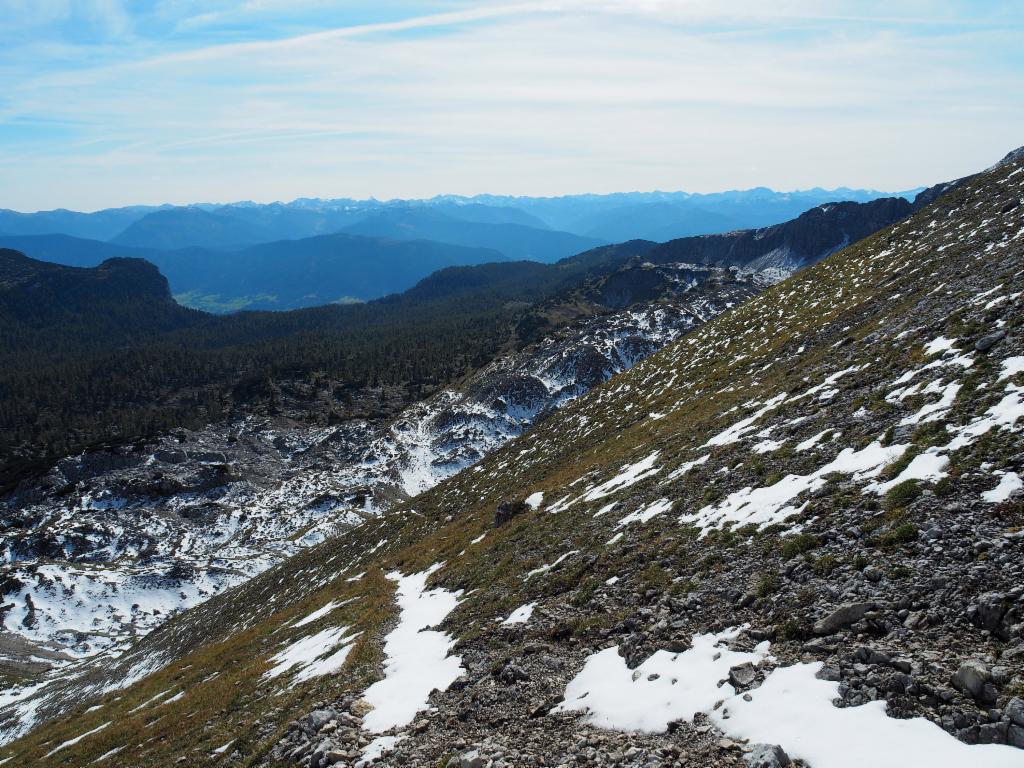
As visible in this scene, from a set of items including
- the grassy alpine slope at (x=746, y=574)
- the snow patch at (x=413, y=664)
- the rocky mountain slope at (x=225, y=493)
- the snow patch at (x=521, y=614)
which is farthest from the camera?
the rocky mountain slope at (x=225, y=493)

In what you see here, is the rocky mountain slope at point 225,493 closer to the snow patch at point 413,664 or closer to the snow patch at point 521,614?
the snow patch at point 413,664

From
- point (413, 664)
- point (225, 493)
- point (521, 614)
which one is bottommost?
point (225, 493)

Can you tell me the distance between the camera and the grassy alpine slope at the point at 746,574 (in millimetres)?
8820

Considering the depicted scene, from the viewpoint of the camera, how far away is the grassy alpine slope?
8.82 m

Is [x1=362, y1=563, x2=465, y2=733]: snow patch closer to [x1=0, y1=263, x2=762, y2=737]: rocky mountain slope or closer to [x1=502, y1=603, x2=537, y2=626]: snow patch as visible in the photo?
[x1=502, y1=603, x2=537, y2=626]: snow patch

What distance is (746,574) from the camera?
13039 millimetres

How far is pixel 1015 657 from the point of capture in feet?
24.6

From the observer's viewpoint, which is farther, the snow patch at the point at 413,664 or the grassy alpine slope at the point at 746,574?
the snow patch at the point at 413,664

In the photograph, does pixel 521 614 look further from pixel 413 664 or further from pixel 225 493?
pixel 225 493

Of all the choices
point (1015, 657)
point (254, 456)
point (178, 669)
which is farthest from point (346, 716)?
point (254, 456)

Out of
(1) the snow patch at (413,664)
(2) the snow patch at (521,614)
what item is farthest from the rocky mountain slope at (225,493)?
(2) the snow patch at (521,614)

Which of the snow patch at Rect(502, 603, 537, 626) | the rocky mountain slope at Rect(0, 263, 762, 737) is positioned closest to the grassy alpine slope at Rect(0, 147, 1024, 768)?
the snow patch at Rect(502, 603, 537, 626)

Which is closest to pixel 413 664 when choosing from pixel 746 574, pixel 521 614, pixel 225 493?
pixel 521 614

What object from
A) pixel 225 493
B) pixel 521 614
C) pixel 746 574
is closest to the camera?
pixel 746 574
